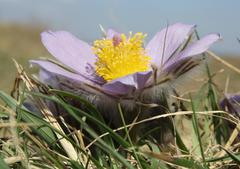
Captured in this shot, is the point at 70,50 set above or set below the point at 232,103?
above

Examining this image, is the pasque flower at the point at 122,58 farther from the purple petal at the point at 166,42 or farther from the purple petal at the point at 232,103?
the purple petal at the point at 232,103

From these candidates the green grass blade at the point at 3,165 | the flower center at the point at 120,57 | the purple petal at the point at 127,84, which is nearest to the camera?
the green grass blade at the point at 3,165

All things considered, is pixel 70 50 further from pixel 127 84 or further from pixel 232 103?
pixel 232 103

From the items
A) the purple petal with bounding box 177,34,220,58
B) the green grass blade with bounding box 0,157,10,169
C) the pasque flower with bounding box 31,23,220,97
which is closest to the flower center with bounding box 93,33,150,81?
the pasque flower with bounding box 31,23,220,97

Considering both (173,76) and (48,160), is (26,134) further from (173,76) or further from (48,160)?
(173,76)

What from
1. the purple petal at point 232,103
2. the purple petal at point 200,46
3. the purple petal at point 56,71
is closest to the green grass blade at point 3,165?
the purple petal at point 56,71

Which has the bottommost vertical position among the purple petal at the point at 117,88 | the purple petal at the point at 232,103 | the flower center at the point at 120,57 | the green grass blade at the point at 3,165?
the purple petal at the point at 232,103

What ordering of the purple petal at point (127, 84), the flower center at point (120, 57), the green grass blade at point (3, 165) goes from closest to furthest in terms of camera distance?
the green grass blade at point (3, 165), the purple petal at point (127, 84), the flower center at point (120, 57)

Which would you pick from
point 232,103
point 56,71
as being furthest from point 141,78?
point 232,103
